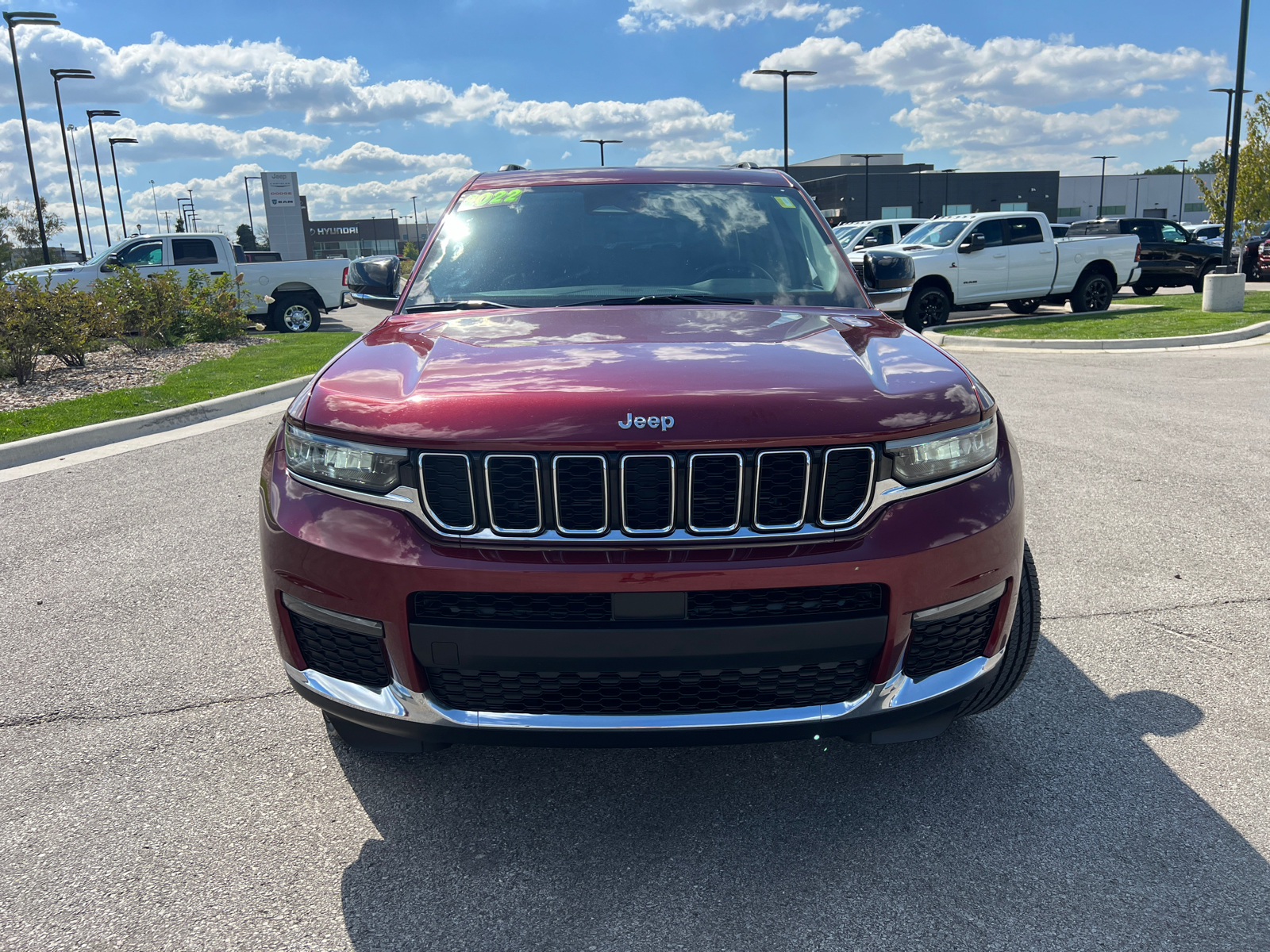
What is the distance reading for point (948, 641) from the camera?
238 centimetres

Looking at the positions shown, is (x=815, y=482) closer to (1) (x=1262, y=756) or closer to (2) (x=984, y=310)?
(1) (x=1262, y=756)

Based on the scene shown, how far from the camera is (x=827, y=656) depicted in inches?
87.6

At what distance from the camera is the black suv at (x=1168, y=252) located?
24469mm

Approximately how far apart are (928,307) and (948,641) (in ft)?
51.7

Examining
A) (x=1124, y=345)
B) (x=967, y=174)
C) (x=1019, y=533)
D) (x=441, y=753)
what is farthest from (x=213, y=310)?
(x=967, y=174)

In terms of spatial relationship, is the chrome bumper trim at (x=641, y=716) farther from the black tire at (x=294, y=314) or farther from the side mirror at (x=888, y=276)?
the black tire at (x=294, y=314)

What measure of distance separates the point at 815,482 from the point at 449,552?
0.86 meters

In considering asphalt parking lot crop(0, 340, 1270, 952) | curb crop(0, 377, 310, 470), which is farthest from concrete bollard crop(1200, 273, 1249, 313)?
curb crop(0, 377, 310, 470)

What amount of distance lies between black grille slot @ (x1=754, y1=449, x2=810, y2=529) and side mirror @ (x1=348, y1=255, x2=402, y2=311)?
7.88 ft

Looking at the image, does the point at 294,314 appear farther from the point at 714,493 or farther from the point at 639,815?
the point at 714,493

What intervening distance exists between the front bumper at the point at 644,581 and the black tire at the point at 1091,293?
18.2 meters

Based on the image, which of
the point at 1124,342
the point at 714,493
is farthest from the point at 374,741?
the point at 1124,342

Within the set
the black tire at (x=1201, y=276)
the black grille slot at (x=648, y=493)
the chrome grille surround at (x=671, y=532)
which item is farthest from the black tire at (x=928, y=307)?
the black grille slot at (x=648, y=493)

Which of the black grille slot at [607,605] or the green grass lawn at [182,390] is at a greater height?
the black grille slot at [607,605]
